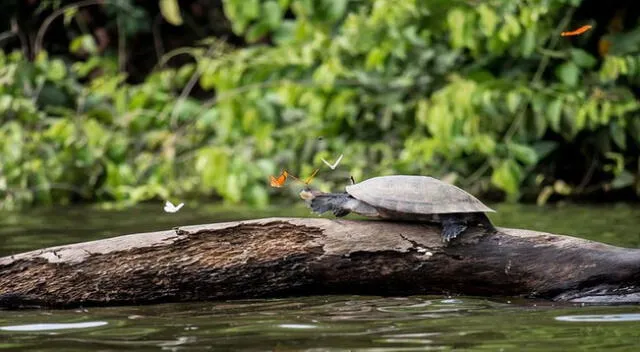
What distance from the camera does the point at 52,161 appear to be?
10.4 metres

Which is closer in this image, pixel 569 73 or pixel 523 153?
pixel 523 153

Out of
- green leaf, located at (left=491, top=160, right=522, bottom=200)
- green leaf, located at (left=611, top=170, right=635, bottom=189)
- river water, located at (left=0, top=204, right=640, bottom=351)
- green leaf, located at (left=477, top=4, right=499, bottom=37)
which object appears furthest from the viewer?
green leaf, located at (left=611, top=170, right=635, bottom=189)

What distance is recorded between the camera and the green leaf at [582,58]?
9.41 metres

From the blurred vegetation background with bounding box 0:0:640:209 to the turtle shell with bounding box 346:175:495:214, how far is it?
4398 millimetres

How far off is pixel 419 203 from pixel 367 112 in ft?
20.2

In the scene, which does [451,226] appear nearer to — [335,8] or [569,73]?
[569,73]

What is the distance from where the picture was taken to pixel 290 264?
14.6ft

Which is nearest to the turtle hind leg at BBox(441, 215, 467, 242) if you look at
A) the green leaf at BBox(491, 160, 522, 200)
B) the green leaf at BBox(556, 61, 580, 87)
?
the green leaf at BBox(491, 160, 522, 200)

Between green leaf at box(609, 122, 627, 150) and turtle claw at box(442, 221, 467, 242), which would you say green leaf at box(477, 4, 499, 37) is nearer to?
green leaf at box(609, 122, 627, 150)

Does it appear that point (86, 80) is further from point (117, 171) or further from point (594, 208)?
point (594, 208)

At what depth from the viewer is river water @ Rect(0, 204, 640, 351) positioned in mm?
3469

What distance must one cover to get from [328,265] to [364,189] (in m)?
0.36

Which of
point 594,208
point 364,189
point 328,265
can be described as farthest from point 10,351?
point 594,208

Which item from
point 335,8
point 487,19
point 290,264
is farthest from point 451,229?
point 335,8
